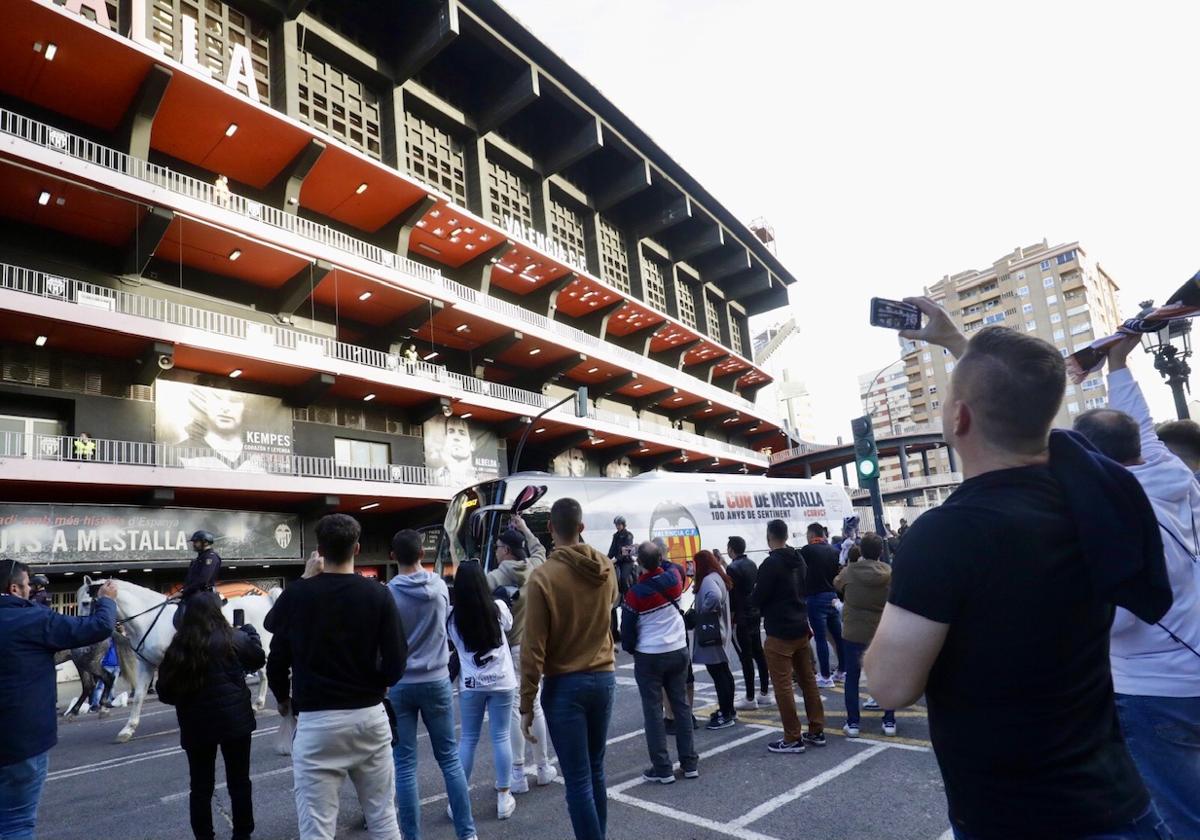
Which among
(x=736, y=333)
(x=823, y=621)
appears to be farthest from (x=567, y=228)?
(x=823, y=621)

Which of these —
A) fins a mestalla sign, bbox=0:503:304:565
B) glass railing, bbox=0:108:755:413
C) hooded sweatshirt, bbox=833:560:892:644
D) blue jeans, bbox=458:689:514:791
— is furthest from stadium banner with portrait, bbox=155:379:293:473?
hooded sweatshirt, bbox=833:560:892:644

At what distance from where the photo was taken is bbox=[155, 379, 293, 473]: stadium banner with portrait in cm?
1927

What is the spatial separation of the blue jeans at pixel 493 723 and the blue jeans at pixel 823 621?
165 inches

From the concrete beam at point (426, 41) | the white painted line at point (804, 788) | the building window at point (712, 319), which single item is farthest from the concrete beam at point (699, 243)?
the white painted line at point (804, 788)

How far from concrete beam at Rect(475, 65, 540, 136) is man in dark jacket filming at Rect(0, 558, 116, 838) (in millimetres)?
28806

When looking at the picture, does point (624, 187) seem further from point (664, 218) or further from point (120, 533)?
point (120, 533)

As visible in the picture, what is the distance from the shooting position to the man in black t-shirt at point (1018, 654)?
1.45 m

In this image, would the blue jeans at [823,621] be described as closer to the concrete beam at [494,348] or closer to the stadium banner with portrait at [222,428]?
the stadium banner with portrait at [222,428]

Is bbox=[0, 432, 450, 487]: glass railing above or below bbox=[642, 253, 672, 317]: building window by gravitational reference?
below

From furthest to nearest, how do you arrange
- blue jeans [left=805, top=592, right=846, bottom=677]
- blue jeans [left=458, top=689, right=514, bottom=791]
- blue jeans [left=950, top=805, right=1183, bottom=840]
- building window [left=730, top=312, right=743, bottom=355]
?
1. building window [left=730, top=312, right=743, bottom=355]
2. blue jeans [left=805, top=592, right=846, bottom=677]
3. blue jeans [left=458, top=689, right=514, bottom=791]
4. blue jeans [left=950, top=805, right=1183, bottom=840]

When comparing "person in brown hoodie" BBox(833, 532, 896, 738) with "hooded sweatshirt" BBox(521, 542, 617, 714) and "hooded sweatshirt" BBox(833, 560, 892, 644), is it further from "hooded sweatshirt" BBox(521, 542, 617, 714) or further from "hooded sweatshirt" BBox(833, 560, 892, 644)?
"hooded sweatshirt" BBox(521, 542, 617, 714)

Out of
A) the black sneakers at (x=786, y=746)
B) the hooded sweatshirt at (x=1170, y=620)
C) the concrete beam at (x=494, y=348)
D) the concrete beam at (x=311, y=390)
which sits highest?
the concrete beam at (x=494, y=348)

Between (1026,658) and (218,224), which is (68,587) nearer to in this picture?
(218,224)

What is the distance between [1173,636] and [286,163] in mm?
24482
